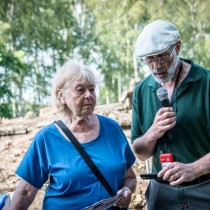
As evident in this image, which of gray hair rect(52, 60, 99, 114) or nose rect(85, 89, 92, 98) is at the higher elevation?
gray hair rect(52, 60, 99, 114)

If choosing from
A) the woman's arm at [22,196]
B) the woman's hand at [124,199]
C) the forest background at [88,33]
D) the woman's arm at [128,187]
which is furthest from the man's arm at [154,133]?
the forest background at [88,33]

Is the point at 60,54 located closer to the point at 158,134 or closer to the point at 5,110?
the point at 5,110

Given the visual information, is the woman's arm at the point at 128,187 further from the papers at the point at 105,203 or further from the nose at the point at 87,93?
the nose at the point at 87,93

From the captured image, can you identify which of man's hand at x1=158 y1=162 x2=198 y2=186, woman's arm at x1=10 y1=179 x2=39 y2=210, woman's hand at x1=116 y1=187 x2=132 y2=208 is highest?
man's hand at x1=158 y1=162 x2=198 y2=186

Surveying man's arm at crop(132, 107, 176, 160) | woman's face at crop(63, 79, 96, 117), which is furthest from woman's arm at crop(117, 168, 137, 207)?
A: woman's face at crop(63, 79, 96, 117)

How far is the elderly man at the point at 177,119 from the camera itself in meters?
2.20

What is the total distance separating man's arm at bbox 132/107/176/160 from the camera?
2133 millimetres

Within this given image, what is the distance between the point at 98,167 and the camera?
2314 mm

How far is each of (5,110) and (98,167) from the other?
46.5 feet

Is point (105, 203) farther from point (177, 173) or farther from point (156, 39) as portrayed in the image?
point (156, 39)

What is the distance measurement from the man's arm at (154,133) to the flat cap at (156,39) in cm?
34

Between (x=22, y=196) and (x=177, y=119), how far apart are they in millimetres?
970

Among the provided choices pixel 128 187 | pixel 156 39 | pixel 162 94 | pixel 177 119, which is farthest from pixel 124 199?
pixel 156 39

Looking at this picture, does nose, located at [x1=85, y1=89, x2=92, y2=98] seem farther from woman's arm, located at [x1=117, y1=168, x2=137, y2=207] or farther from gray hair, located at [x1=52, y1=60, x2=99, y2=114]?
woman's arm, located at [x1=117, y1=168, x2=137, y2=207]
